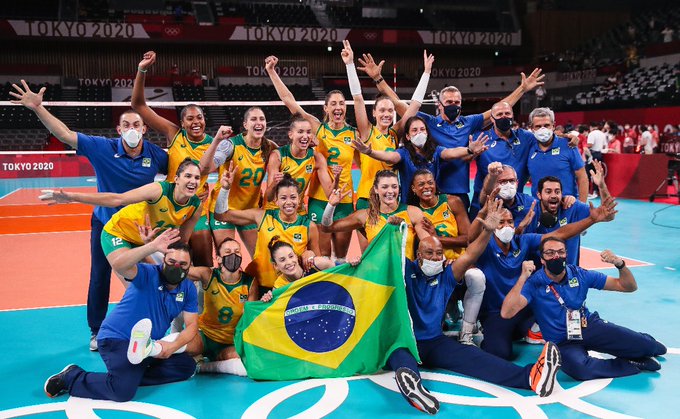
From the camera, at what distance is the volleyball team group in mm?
5066

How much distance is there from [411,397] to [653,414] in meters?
1.70

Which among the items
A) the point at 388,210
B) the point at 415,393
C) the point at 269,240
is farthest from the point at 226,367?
the point at 388,210

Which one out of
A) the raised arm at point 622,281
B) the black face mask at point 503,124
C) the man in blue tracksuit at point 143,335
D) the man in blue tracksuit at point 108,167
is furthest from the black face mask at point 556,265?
the man in blue tracksuit at point 108,167

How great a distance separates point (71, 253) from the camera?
34.9 feet

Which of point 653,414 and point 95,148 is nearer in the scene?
point 653,414

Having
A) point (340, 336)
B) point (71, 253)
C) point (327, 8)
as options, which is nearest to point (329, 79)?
point (327, 8)

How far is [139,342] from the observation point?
4.73 meters

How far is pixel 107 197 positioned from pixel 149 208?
16.8 inches

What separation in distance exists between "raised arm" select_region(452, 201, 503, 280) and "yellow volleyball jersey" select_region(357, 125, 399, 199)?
179 cm

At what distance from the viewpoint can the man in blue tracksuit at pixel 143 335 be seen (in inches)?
190

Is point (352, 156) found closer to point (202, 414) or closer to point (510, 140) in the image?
point (510, 140)

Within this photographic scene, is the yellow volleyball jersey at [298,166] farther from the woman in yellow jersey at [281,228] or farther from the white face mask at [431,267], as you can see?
the white face mask at [431,267]

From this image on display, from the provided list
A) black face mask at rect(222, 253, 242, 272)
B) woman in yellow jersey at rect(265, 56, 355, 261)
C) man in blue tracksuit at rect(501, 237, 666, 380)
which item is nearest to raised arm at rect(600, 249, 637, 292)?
man in blue tracksuit at rect(501, 237, 666, 380)

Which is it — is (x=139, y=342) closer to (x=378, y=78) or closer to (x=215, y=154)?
(x=215, y=154)
